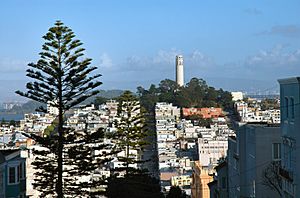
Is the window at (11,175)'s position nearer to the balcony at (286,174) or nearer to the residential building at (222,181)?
the balcony at (286,174)

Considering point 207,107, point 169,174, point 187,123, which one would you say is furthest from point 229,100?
point 169,174

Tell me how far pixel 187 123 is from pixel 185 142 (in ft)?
50.4

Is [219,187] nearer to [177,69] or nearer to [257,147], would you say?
[257,147]

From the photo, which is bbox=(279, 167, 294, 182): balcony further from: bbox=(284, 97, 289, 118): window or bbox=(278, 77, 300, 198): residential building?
bbox=(284, 97, 289, 118): window

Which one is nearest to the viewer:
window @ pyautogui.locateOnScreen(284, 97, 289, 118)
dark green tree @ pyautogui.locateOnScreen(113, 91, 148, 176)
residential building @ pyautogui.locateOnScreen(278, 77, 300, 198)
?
residential building @ pyautogui.locateOnScreen(278, 77, 300, 198)

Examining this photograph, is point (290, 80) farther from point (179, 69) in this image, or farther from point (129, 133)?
point (179, 69)

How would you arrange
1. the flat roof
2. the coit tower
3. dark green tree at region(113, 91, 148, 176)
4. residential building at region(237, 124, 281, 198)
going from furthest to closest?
the coit tower
dark green tree at region(113, 91, 148, 176)
residential building at region(237, 124, 281, 198)
the flat roof

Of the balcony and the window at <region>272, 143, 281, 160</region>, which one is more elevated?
the window at <region>272, 143, 281, 160</region>

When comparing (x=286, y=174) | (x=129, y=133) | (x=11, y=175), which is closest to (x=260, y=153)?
(x=286, y=174)

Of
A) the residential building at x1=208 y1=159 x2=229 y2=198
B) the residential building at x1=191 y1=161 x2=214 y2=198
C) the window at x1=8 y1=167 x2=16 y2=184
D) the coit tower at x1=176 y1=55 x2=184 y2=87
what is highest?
the coit tower at x1=176 y1=55 x2=184 y2=87

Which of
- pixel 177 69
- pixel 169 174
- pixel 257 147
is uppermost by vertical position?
pixel 177 69

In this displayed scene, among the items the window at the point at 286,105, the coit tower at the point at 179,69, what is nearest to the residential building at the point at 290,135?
the window at the point at 286,105

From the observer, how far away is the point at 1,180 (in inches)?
792

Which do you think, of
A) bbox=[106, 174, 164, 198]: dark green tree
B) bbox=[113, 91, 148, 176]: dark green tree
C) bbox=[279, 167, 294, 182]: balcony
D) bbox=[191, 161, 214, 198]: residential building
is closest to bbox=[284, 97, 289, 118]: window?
bbox=[279, 167, 294, 182]: balcony
